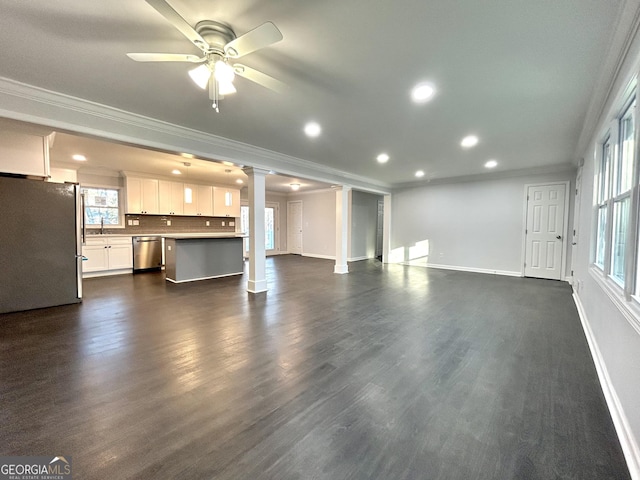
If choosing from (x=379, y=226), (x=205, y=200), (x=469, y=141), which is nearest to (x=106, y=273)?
(x=205, y=200)

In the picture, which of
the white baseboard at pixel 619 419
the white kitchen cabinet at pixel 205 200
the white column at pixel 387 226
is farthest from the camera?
the white column at pixel 387 226

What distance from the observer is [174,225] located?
744 centimetres

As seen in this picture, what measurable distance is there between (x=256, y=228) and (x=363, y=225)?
17.1 ft

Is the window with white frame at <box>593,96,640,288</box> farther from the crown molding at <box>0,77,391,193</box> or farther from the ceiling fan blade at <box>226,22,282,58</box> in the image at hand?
the crown molding at <box>0,77,391,193</box>

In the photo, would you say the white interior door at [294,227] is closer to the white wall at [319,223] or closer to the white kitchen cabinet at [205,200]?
the white wall at [319,223]

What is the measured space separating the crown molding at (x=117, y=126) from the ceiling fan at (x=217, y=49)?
1.68 meters

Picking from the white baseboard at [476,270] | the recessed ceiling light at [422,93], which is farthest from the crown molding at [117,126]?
the white baseboard at [476,270]

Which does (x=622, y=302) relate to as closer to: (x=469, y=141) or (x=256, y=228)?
(x=469, y=141)

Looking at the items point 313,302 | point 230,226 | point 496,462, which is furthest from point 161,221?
point 496,462

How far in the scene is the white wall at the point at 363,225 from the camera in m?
8.73

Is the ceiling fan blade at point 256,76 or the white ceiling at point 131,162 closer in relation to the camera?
the ceiling fan blade at point 256,76

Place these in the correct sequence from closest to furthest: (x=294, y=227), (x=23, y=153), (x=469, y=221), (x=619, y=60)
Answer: (x=619, y=60) < (x=23, y=153) < (x=469, y=221) < (x=294, y=227)

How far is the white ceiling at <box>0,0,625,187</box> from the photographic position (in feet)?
5.27

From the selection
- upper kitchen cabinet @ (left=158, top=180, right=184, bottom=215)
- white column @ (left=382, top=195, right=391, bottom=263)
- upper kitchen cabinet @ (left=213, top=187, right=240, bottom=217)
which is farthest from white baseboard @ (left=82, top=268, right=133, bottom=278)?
white column @ (left=382, top=195, right=391, bottom=263)
